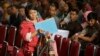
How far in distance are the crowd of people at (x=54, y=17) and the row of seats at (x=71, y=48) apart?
0.41 feet

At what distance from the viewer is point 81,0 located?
297 inches

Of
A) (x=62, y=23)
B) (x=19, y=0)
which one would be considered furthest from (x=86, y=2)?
(x=19, y=0)

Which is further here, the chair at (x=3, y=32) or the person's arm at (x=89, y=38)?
the chair at (x=3, y=32)

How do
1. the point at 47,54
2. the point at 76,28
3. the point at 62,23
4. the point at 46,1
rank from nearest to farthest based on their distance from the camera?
the point at 47,54, the point at 76,28, the point at 62,23, the point at 46,1

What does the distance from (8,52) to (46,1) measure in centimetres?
190

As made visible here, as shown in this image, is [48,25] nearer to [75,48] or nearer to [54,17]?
[75,48]

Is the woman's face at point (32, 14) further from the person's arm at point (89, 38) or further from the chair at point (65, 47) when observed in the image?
the person's arm at point (89, 38)

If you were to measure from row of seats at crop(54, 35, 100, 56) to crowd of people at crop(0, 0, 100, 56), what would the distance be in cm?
13

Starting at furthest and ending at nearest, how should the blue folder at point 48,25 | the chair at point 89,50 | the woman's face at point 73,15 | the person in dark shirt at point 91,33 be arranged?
the woman's face at point 73,15 < the blue folder at point 48,25 < the person in dark shirt at point 91,33 < the chair at point 89,50

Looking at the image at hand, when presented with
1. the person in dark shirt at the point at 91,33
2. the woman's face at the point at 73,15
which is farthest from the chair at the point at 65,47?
the woman's face at the point at 73,15

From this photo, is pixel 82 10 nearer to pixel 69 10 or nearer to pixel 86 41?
pixel 69 10

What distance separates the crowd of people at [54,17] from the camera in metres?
5.16

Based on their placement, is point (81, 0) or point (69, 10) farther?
point (81, 0)

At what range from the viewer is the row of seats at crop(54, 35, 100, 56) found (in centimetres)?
495
